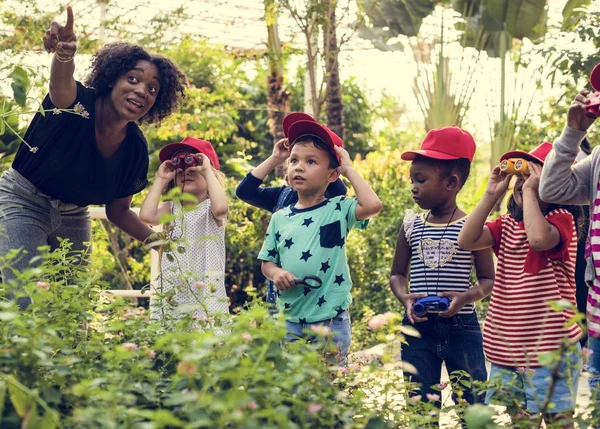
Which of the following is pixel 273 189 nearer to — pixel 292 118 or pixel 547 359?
pixel 292 118

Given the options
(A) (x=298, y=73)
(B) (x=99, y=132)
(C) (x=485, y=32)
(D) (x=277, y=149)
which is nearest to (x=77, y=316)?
(B) (x=99, y=132)

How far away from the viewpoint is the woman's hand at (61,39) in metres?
3.28

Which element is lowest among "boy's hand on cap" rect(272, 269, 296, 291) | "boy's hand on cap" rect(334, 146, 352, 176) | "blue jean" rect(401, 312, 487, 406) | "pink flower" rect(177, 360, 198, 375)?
"blue jean" rect(401, 312, 487, 406)

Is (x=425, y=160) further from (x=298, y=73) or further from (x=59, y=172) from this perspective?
(x=298, y=73)

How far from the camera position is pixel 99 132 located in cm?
381

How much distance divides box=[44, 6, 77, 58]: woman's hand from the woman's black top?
10.9 inches

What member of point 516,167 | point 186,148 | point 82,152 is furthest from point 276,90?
point 516,167

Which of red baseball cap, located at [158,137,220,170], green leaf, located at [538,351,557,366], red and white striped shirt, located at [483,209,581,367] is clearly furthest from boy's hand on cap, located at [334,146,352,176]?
green leaf, located at [538,351,557,366]

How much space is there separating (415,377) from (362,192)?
77 centimetres

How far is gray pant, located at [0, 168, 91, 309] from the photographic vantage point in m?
3.53

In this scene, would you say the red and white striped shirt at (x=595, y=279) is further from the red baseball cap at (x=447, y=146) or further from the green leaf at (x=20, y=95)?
the green leaf at (x=20, y=95)

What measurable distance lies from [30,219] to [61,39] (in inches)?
28.7

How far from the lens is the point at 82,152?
3.70 metres

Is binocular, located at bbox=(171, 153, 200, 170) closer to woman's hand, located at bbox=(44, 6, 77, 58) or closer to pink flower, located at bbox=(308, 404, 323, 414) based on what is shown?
woman's hand, located at bbox=(44, 6, 77, 58)
